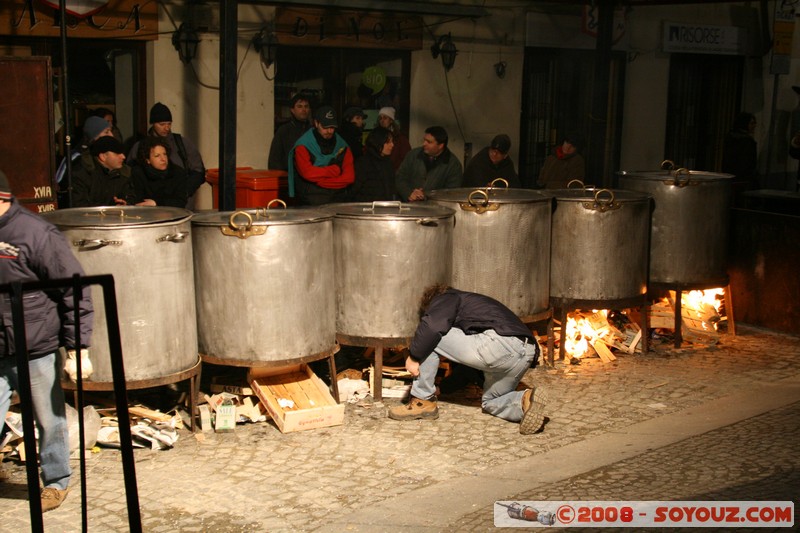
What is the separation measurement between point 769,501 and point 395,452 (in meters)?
2.20

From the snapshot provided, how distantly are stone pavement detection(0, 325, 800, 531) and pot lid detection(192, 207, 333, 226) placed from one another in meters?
1.36

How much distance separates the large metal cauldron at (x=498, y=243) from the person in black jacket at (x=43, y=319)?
11.1 ft

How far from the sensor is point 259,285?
6.89 metres

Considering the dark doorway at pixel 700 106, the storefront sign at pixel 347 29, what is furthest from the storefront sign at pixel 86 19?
the dark doorway at pixel 700 106

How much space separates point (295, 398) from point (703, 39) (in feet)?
44.1

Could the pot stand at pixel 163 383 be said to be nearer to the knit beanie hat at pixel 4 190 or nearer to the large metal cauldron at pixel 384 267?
the large metal cauldron at pixel 384 267

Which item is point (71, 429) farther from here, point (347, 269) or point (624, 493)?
point (624, 493)

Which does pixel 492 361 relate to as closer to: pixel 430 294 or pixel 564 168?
pixel 430 294

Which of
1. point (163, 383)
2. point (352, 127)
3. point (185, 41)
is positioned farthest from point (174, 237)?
point (185, 41)

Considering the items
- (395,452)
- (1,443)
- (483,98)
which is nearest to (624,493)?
(395,452)

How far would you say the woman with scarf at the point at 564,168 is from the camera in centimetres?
1198

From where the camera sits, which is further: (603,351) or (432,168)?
(432,168)

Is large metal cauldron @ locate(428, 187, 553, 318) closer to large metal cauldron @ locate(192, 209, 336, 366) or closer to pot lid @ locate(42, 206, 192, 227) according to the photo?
large metal cauldron @ locate(192, 209, 336, 366)

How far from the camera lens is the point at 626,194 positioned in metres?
9.02
